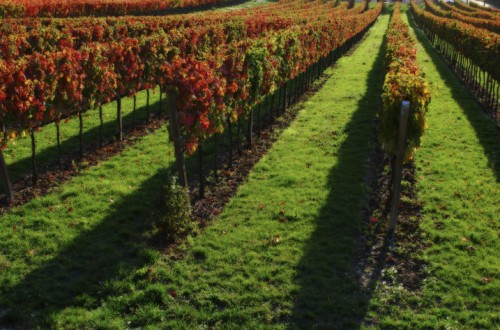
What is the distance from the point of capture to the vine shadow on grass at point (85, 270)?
8.38 m

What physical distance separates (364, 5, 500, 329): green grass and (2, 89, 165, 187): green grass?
453 inches

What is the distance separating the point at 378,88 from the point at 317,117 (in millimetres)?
7562

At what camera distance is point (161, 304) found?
861 centimetres

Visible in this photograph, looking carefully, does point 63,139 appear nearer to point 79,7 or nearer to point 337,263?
point 337,263

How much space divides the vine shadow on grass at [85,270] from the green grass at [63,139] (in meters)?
4.53

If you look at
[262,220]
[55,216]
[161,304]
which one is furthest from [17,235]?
[262,220]

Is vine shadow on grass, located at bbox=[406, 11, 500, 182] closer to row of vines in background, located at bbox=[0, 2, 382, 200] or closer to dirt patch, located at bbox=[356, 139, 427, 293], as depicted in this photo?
dirt patch, located at bbox=[356, 139, 427, 293]

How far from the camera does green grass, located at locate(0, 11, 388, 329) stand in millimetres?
8344

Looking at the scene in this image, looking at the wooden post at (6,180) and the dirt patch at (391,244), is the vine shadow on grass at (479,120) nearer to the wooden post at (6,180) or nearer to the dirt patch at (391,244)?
the dirt patch at (391,244)

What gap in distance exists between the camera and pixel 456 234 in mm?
10867

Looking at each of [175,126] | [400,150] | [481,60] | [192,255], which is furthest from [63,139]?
[481,60]

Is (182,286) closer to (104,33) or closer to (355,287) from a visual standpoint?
(355,287)

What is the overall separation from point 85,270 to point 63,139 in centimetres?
890

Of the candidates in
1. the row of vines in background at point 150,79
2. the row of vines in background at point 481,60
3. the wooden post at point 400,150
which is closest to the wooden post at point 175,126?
the row of vines in background at point 150,79
